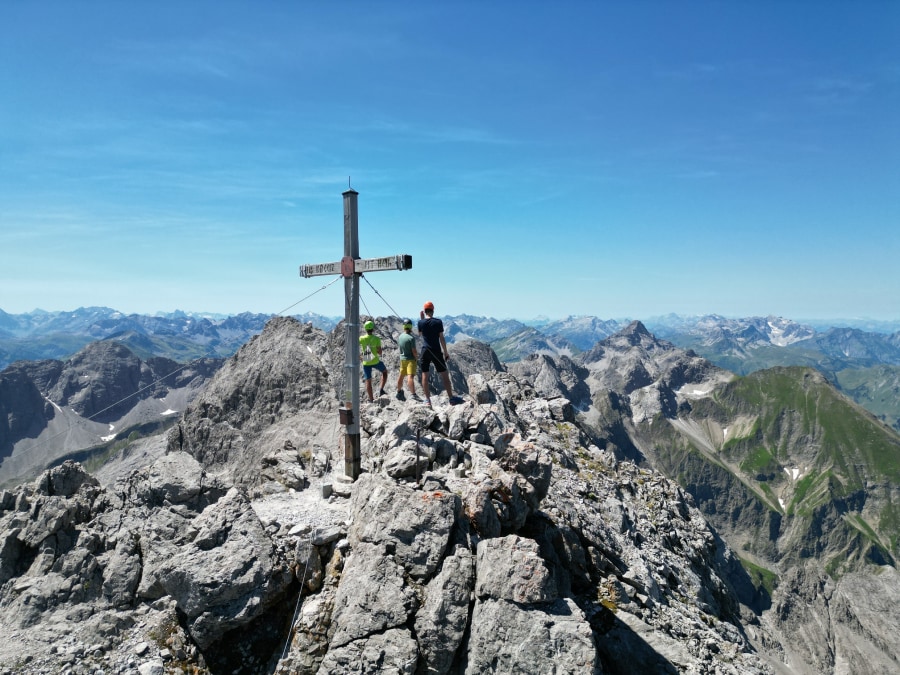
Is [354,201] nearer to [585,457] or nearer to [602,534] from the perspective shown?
[602,534]

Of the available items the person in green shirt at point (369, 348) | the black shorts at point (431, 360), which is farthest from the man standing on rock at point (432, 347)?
the person in green shirt at point (369, 348)

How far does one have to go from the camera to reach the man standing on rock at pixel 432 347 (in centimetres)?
2150

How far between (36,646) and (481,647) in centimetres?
1125

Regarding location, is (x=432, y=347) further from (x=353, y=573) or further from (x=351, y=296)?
(x=353, y=573)

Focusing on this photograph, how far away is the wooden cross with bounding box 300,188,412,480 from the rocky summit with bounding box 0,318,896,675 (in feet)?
3.04

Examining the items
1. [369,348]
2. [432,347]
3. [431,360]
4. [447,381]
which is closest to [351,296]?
[432,347]

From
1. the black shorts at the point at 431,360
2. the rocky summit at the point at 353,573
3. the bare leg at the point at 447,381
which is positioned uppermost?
the black shorts at the point at 431,360

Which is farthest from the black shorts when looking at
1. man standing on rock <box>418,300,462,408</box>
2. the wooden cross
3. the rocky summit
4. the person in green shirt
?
the wooden cross

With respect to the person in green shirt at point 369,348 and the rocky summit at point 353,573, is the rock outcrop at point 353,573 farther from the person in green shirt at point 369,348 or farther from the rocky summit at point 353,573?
the person in green shirt at point 369,348

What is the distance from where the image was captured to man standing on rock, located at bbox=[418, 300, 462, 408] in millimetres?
21500

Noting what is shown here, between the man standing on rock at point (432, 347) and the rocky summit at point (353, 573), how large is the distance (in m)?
2.71

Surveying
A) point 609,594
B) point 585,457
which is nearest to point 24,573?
point 609,594

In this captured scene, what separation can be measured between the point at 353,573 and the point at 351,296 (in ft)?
28.4

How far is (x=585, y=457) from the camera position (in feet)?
105
